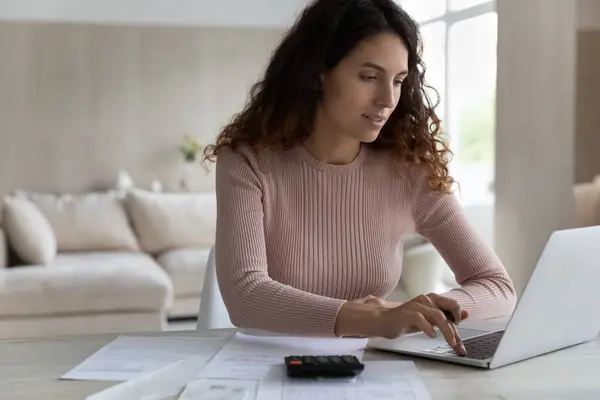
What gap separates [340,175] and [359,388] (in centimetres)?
77

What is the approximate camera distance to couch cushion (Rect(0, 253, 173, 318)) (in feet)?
12.7

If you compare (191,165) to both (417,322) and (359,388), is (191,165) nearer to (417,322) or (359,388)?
(417,322)

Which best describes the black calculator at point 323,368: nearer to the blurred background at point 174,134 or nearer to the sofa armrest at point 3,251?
the blurred background at point 174,134

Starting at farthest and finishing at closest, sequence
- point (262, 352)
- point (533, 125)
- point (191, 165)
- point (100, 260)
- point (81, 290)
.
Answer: point (191, 165) → point (100, 260) → point (81, 290) → point (533, 125) → point (262, 352)

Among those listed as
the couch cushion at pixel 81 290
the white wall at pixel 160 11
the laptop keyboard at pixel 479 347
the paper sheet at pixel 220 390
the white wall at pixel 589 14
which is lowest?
the couch cushion at pixel 81 290

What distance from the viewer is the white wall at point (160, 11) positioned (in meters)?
4.95

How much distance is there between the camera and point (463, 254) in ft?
5.72

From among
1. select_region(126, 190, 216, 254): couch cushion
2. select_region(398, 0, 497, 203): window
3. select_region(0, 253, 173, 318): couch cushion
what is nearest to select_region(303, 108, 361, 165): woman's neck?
select_region(0, 253, 173, 318): couch cushion

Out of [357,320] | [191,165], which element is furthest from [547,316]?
[191,165]

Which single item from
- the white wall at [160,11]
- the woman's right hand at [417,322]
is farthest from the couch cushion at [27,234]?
the woman's right hand at [417,322]

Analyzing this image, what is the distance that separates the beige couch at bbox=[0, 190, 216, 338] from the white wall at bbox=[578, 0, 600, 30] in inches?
87.5

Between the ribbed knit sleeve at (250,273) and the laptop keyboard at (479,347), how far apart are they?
0.64 ft

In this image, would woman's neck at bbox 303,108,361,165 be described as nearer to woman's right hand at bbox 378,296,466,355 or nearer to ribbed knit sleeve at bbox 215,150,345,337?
ribbed knit sleeve at bbox 215,150,345,337

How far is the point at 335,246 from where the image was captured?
174 cm
